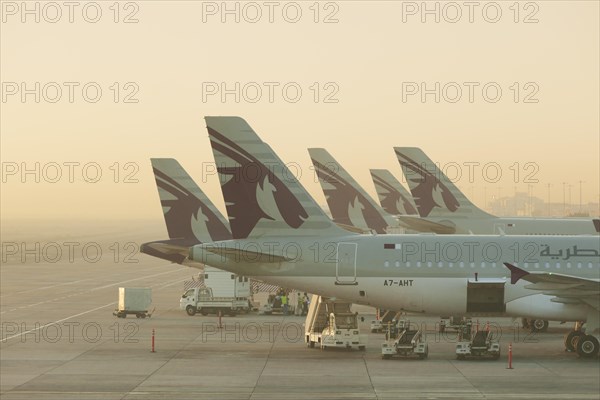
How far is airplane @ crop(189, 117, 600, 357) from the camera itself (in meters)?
45.7

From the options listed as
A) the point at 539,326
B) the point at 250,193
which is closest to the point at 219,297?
the point at 539,326

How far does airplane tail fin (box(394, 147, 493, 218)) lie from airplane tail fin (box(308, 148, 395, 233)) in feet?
24.9

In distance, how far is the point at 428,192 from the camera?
74438 millimetres

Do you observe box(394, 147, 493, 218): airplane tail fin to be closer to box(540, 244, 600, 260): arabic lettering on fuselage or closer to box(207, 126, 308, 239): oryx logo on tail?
box(540, 244, 600, 260): arabic lettering on fuselage

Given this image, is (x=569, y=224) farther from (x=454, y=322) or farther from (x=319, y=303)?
(x=319, y=303)

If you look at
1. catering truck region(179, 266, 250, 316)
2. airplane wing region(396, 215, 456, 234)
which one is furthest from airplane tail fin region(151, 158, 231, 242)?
airplane wing region(396, 215, 456, 234)

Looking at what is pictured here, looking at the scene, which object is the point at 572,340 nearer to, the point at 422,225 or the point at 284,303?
the point at 422,225

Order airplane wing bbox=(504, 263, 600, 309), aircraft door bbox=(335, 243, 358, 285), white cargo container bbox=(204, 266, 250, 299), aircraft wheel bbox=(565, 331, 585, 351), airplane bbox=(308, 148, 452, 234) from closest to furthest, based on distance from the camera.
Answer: airplane wing bbox=(504, 263, 600, 309) → aircraft door bbox=(335, 243, 358, 285) → aircraft wheel bbox=(565, 331, 585, 351) → white cargo container bbox=(204, 266, 250, 299) → airplane bbox=(308, 148, 452, 234)

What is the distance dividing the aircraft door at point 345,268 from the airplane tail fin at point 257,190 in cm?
119

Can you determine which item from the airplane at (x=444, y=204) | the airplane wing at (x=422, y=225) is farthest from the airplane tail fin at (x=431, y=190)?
the airplane wing at (x=422, y=225)

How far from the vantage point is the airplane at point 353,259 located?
45.7m

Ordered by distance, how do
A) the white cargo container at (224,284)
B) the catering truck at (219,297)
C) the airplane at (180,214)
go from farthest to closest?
1. the white cargo container at (224,284)
2. the catering truck at (219,297)
3. the airplane at (180,214)

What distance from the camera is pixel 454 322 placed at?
58250mm

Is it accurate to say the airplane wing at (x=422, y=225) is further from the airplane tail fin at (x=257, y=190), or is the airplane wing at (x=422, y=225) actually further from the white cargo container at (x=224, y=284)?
the airplane tail fin at (x=257, y=190)
